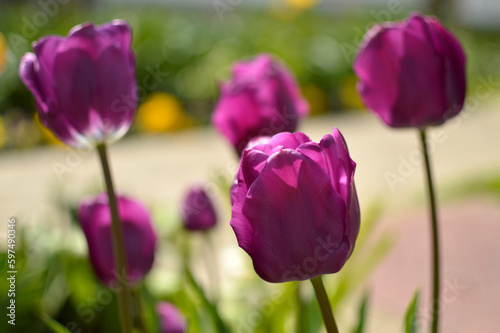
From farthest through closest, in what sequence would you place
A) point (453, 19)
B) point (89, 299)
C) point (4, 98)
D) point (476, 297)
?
point (453, 19) < point (4, 98) < point (476, 297) < point (89, 299)

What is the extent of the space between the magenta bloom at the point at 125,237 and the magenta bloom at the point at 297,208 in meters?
0.40

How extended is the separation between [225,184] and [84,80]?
47 centimetres

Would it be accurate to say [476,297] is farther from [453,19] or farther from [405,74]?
[453,19]

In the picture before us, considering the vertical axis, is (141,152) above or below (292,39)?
above

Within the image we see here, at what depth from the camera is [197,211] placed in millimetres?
1191

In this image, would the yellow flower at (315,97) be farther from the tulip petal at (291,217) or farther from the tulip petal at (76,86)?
the tulip petal at (291,217)

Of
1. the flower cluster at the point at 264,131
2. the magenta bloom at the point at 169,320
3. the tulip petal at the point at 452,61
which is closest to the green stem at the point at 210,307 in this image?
the flower cluster at the point at 264,131

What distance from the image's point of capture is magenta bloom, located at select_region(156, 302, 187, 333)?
0.95 m

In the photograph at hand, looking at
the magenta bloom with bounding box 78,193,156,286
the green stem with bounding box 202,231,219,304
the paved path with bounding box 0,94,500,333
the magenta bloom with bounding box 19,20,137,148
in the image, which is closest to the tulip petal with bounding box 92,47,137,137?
the magenta bloom with bounding box 19,20,137,148

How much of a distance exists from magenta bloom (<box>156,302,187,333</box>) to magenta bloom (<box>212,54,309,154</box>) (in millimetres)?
287

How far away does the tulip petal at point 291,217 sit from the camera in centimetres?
52

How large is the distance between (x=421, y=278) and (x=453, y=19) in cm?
818

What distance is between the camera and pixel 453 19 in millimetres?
9070

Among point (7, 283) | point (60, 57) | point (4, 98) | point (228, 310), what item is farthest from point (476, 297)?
point (4, 98)
